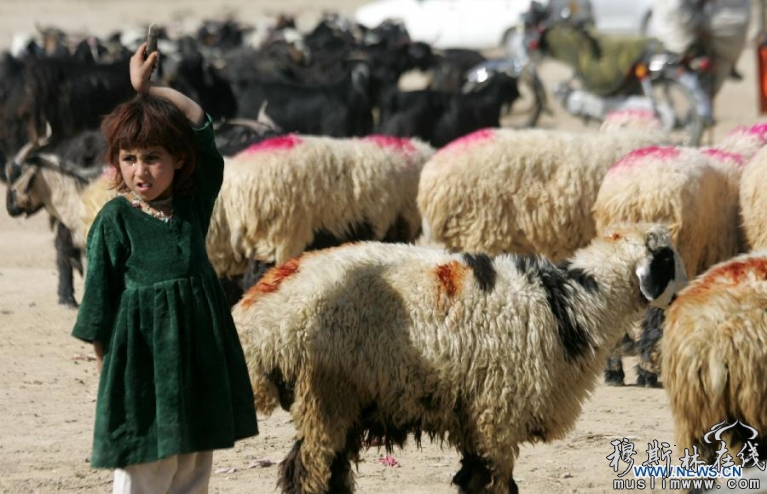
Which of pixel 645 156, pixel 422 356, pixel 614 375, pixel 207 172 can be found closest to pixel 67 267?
pixel 614 375

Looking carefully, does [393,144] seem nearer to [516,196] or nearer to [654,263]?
[516,196]

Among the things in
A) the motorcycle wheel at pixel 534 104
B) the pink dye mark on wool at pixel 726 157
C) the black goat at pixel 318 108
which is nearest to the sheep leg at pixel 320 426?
the pink dye mark on wool at pixel 726 157

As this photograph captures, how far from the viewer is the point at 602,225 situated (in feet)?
23.2

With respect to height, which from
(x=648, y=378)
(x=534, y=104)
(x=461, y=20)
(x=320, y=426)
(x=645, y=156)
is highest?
(x=461, y=20)

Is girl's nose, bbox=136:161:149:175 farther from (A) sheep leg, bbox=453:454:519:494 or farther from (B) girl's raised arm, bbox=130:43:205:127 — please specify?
(A) sheep leg, bbox=453:454:519:494

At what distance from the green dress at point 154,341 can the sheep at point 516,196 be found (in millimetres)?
3848

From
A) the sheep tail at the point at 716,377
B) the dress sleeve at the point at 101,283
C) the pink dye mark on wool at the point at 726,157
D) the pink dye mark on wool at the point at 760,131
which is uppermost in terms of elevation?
the pink dye mark on wool at the point at 760,131

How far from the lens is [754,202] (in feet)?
22.4

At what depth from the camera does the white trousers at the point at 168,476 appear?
3.86 m

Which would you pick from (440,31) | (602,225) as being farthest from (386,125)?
(440,31)

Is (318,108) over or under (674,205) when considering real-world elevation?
over

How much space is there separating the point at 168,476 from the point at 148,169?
0.87 m

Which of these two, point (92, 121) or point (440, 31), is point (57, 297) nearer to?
point (92, 121)

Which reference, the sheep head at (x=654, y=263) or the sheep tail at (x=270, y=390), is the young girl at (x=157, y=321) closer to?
the sheep tail at (x=270, y=390)
